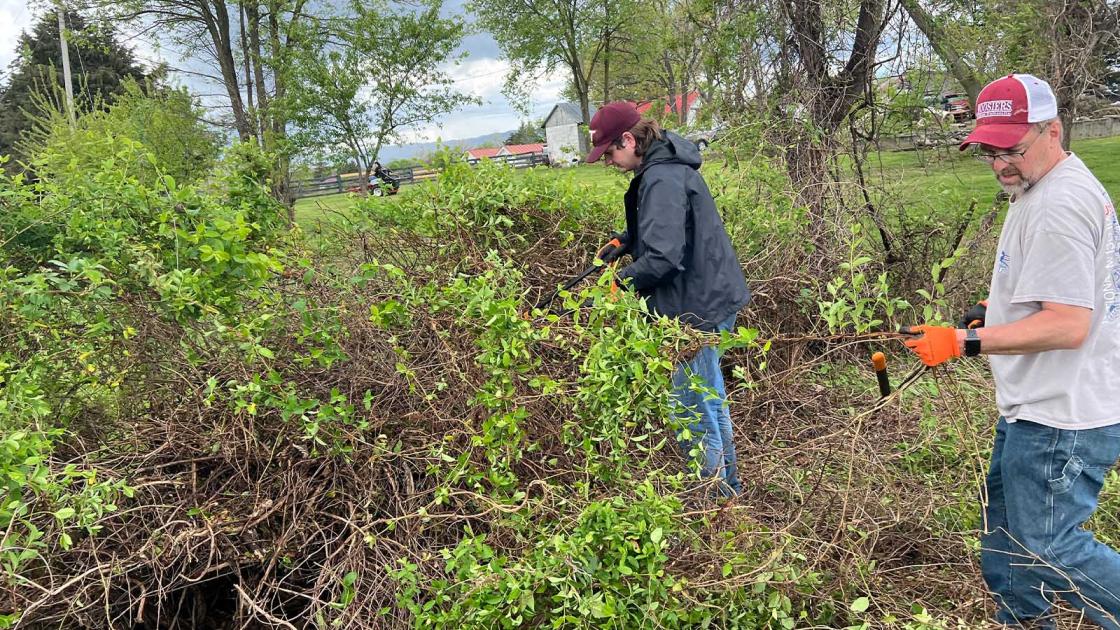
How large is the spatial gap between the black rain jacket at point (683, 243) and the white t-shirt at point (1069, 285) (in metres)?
1.08

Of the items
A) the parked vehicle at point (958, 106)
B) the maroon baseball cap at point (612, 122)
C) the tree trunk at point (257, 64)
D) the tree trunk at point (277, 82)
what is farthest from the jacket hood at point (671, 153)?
the tree trunk at point (257, 64)

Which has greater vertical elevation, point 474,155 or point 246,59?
point 246,59

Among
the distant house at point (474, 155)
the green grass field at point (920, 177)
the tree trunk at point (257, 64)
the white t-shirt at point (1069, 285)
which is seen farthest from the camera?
the tree trunk at point (257, 64)

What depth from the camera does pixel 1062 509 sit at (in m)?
2.01

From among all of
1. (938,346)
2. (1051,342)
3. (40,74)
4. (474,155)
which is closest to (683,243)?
(938,346)

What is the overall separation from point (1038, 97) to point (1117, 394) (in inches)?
33.0

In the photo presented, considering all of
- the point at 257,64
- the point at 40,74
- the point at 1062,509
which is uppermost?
the point at 40,74

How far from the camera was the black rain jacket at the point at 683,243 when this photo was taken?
2840mm

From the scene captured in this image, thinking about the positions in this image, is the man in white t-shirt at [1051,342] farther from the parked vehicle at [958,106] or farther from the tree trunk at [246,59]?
the tree trunk at [246,59]

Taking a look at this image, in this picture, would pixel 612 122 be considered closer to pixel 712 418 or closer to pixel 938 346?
pixel 712 418

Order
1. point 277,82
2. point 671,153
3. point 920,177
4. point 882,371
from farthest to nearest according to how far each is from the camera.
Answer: point 277,82 → point 920,177 → point 671,153 → point 882,371

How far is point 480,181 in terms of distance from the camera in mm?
4125

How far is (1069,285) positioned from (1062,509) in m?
0.63

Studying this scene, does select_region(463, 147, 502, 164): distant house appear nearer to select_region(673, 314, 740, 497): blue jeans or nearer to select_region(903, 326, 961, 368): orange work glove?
select_region(673, 314, 740, 497): blue jeans
